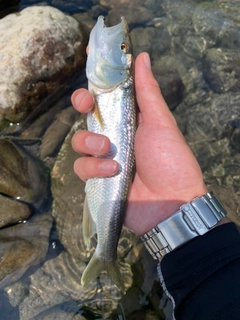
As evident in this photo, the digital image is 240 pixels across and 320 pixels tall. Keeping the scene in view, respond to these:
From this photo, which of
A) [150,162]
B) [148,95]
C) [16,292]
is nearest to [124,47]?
[148,95]

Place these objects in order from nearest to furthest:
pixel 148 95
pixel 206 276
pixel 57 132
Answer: pixel 206 276 < pixel 148 95 < pixel 57 132

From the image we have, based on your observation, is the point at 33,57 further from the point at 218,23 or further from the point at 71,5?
the point at 218,23

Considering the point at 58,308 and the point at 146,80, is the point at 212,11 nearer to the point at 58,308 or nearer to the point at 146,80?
the point at 146,80

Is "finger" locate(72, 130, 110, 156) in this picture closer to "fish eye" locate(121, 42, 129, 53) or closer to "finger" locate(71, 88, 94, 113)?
"finger" locate(71, 88, 94, 113)

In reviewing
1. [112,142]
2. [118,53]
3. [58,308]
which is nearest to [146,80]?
[118,53]

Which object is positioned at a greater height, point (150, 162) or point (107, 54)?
point (107, 54)

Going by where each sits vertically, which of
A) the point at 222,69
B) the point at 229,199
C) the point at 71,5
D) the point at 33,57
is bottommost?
the point at 229,199

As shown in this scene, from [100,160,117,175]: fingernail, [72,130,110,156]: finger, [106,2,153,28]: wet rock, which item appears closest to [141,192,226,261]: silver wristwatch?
[100,160,117,175]: fingernail
